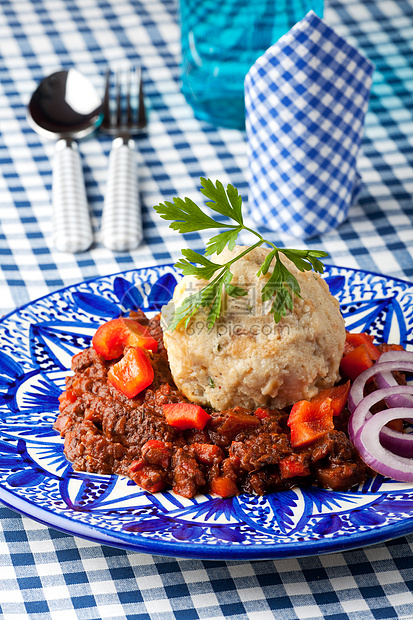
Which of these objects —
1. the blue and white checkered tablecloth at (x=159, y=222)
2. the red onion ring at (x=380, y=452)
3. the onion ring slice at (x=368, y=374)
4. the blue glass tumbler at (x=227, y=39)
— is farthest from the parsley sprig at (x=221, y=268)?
the blue glass tumbler at (x=227, y=39)

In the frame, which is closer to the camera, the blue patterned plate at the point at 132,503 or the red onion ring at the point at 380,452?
the blue patterned plate at the point at 132,503

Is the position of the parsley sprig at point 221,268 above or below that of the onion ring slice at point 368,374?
above

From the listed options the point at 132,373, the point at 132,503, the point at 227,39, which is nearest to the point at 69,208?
the point at 227,39

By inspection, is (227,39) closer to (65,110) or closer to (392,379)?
(65,110)

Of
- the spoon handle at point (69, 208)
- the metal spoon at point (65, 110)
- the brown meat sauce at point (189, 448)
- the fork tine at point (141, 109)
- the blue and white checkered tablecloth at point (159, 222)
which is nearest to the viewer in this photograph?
the blue and white checkered tablecloth at point (159, 222)

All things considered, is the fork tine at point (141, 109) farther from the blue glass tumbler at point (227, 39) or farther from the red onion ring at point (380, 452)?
the red onion ring at point (380, 452)
